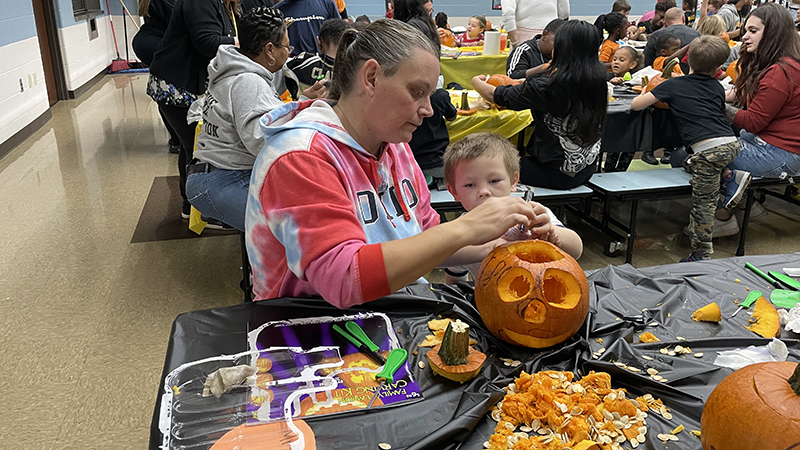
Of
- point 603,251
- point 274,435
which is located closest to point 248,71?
point 274,435

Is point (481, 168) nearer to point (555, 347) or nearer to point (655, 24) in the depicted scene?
point (555, 347)

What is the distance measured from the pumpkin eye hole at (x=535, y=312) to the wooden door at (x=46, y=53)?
8.88 m

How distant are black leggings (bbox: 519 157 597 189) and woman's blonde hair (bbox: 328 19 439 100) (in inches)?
93.3

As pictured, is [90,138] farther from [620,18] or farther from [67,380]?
[620,18]

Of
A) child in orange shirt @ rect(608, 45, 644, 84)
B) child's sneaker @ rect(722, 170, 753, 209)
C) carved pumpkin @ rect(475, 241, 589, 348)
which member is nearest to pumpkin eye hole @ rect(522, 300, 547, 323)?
carved pumpkin @ rect(475, 241, 589, 348)

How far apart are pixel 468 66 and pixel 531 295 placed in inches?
193

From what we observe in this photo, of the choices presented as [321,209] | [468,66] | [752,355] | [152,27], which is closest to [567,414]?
[752,355]

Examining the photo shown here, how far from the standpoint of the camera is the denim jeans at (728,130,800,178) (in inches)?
147

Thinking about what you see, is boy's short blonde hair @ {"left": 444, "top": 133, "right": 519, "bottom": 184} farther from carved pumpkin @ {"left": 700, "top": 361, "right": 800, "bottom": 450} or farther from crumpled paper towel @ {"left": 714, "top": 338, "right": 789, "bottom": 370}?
carved pumpkin @ {"left": 700, "top": 361, "right": 800, "bottom": 450}

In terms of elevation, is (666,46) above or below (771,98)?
above

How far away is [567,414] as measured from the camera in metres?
1.03

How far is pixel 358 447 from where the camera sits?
97 centimetres

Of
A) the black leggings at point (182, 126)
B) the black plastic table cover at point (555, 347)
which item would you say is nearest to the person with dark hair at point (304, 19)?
the black leggings at point (182, 126)

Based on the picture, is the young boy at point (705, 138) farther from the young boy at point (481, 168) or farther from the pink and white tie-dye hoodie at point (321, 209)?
the pink and white tie-dye hoodie at point (321, 209)
